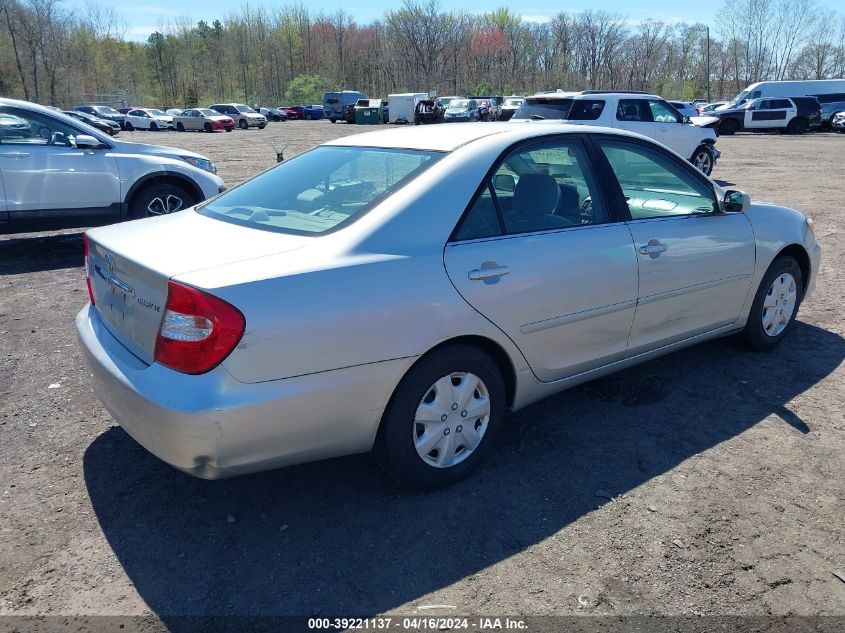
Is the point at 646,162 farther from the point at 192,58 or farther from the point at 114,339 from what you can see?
the point at 192,58

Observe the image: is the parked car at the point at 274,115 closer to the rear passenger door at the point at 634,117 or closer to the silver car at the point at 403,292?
the rear passenger door at the point at 634,117

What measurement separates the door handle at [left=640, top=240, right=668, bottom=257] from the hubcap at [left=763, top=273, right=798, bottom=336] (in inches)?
52.4

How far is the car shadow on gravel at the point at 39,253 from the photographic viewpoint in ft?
24.3

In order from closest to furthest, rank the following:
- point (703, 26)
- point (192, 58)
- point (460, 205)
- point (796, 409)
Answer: point (460, 205), point (796, 409), point (703, 26), point (192, 58)

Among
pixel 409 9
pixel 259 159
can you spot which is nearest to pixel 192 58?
pixel 409 9

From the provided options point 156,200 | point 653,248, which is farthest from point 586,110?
point 653,248

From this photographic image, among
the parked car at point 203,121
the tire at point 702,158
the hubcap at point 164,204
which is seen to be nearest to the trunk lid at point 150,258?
the hubcap at point 164,204

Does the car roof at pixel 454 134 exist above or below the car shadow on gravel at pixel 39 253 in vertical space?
above

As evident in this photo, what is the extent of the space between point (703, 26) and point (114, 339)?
10046cm

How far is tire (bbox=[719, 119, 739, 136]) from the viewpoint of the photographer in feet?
115

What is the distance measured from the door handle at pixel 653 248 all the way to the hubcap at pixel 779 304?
1330 mm

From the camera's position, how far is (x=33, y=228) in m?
7.71

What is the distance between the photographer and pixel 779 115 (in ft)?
111

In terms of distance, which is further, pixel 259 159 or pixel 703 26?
pixel 703 26
